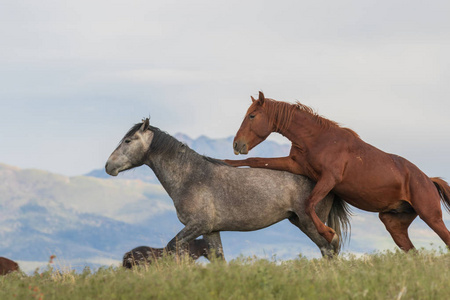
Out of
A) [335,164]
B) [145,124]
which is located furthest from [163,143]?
[335,164]

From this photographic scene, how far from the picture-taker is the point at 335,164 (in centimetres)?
1153

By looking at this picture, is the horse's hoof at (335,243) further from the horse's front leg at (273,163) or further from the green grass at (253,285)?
the green grass at (253,285)

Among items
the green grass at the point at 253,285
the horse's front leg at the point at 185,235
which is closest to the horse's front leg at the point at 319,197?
the horse's front leg at the point at 185,235

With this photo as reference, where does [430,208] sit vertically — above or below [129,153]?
below

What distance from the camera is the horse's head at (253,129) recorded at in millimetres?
11617

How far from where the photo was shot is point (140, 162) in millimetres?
12109

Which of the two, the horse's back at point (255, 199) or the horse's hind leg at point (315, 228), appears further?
the horse's hind leg at point (315, 228)

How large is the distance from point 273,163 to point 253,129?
0.78 metres

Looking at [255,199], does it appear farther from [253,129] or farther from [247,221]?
[253,129]

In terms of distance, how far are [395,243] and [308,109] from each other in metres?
3.15

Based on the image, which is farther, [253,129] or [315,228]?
[315,228]

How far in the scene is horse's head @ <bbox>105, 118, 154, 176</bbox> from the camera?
12.0 meters

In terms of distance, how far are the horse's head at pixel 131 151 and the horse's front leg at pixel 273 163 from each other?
5.09 ft

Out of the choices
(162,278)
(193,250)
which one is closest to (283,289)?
(162,278)
